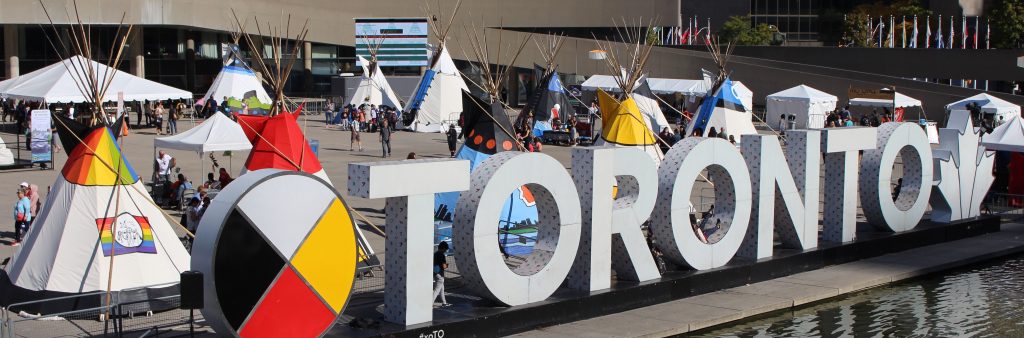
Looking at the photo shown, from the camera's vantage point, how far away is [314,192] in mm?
14750

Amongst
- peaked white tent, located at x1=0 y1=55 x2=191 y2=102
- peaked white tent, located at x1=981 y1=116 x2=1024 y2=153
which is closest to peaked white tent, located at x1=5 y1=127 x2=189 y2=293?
peaked white tent, located at x1=0 y1=55 x2=191 y2=102

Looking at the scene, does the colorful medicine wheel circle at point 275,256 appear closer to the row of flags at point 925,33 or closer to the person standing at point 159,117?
the person standing at point 159,117

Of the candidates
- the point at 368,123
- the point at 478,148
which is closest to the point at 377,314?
the point at 478,148

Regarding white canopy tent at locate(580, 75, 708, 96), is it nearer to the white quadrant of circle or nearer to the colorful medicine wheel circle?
the colorful medicine wheel circle

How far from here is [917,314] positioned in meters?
18.8

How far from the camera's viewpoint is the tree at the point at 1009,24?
66.5 metres

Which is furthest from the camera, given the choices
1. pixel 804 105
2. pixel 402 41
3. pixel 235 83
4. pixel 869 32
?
pixel 869 32

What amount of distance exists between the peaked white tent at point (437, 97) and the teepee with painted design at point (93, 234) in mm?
31561

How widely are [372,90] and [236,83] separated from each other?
5764mm

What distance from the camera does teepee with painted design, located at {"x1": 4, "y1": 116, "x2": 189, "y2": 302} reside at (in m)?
17.1

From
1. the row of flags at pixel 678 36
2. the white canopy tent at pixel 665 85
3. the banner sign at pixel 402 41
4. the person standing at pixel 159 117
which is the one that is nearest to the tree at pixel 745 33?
the row of flags at pixel 678 36

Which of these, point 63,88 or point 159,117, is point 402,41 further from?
point 63,88

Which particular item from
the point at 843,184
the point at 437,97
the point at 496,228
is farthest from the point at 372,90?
the point at 496,228

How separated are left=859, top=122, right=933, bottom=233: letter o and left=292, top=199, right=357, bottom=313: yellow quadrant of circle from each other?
11790 mm
